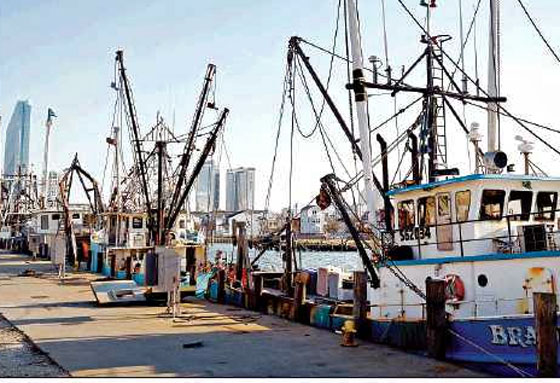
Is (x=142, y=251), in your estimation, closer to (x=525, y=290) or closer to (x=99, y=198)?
(x=99, y=198)

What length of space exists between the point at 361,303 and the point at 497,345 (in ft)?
14.0

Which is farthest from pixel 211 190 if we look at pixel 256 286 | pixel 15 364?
pixel 15 364

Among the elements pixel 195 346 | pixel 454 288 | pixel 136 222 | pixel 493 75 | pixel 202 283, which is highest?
pixel 493 75

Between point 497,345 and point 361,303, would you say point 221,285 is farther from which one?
point 497,345

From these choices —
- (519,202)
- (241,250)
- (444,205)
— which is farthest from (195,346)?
(241,250)

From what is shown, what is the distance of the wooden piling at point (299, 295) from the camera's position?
1828 centimetres

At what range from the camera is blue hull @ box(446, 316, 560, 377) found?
11.0 meters

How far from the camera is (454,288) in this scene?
1312 centimetres

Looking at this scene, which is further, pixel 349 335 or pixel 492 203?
pixel 349 335

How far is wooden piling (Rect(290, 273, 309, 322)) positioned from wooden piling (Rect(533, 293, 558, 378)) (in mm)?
8923

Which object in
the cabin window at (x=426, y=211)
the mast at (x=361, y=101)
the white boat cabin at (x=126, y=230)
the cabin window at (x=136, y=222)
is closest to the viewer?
the cabin window at (x=426, y=211)

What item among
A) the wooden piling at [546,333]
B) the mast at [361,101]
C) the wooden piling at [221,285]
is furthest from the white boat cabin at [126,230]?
the wooden piling at [546,333]

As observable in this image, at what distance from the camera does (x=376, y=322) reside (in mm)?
14828

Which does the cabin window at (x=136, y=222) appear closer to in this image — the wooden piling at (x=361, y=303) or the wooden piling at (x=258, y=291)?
the wooden piling at (x=258, y=291)
